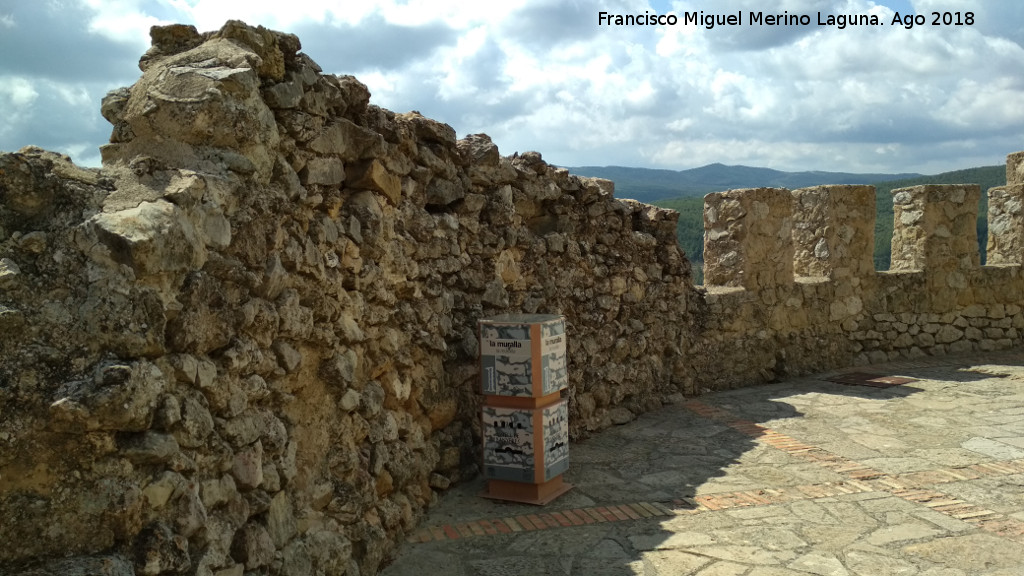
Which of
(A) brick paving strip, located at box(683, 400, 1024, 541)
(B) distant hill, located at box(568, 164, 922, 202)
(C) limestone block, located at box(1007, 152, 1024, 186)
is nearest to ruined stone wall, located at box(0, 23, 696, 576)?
(A) brick paving strip, located at box(683, 400, 1024, 541)

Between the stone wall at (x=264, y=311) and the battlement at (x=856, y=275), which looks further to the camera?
the battlement at (x=856, y=275)

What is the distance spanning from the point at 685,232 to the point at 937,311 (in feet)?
58.0

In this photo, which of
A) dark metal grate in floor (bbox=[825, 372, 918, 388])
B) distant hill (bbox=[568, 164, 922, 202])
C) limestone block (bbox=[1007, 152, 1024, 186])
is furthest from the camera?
distant hill (bbox=[568, 164, 922, 202])

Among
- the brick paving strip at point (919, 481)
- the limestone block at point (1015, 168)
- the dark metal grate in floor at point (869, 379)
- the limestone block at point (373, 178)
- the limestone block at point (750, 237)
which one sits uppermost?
the limestone block at point (1015, 168)

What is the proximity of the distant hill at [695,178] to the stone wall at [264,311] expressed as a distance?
328 ft

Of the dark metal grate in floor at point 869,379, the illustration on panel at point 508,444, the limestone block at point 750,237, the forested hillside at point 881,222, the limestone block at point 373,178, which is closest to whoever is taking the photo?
the limestone block at point 373,178

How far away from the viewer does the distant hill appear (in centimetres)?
11250

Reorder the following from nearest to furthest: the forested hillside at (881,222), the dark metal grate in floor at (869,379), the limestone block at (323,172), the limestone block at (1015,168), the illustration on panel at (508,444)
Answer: the limestone block at (323,172) → the illustration on panel at (508,444) → the dark metal grate in floor at (869,379) → the limestone block at (1015,168) → the forested hillside at (881,222)

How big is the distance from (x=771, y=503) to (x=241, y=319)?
141 inches

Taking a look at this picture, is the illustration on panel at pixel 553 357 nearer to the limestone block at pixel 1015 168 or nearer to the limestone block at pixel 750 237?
the limestone block at pixel 750 237

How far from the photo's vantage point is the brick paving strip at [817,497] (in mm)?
4793

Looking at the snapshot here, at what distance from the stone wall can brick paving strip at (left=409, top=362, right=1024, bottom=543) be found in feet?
1.79

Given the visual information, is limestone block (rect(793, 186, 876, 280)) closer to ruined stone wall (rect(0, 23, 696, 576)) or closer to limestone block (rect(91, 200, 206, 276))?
ruined stone wall (rect(0, 23, 696, 576))

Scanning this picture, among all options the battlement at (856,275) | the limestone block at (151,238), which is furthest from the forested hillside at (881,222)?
the limestone block at (151,238)
